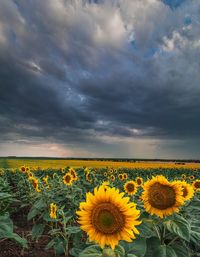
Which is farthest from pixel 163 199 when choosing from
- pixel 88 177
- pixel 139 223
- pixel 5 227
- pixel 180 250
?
pixel 88 177

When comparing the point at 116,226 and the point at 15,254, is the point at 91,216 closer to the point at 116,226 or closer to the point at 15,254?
the point at 116,226

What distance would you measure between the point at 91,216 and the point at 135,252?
0.81 meters

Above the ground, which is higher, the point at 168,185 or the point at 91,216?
the point at 168,185

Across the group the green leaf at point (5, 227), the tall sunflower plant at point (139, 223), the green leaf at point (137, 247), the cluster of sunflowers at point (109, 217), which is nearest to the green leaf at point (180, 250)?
the tall sunflower plant at point (139, 223)

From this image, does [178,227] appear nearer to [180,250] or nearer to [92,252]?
[180,250]

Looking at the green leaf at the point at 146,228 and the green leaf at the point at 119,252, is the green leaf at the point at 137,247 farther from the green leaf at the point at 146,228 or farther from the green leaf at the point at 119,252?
the green leaf at the point at 119,252

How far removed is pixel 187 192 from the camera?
4566 millimetres

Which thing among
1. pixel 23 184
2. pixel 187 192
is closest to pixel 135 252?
pixel 187 192

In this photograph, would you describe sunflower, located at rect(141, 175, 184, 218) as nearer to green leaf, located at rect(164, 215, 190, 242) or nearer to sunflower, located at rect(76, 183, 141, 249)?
green leaf, located at rect(164, 215, 190, 242)

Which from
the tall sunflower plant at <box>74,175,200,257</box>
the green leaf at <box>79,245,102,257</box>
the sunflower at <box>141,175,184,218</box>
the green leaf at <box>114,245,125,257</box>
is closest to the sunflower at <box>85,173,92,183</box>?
the tall sunflower plant at <box>74,175,200,257</box>

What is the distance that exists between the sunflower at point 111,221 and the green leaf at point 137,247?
2.02 feet

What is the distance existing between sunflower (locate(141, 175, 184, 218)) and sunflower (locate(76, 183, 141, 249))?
893 mm

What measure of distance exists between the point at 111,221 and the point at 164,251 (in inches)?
43.8

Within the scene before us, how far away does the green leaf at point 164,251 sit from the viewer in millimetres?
3416
